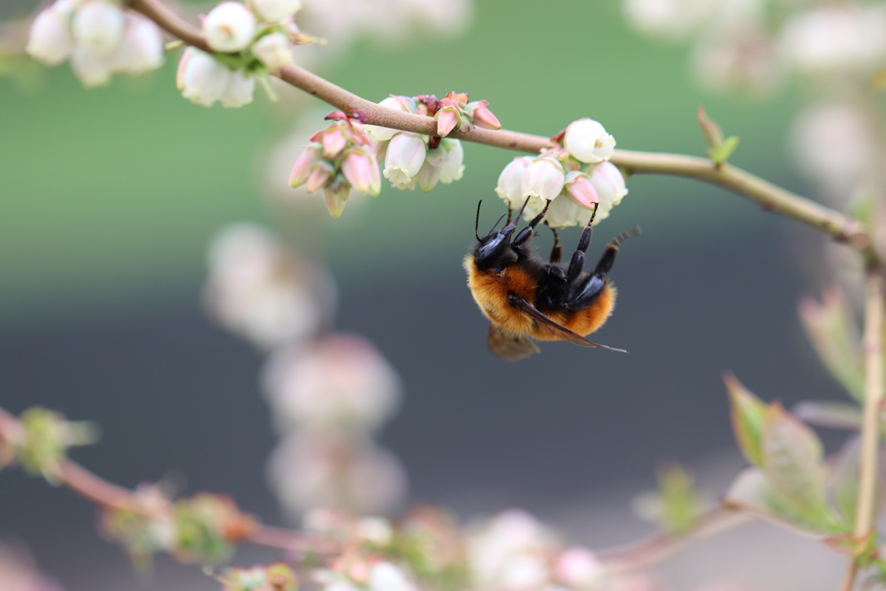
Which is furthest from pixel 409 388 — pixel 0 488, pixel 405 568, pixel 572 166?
pixel 572 166

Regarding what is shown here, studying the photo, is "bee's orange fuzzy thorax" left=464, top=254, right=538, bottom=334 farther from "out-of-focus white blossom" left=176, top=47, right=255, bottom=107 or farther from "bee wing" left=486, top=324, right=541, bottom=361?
Answer: "out-of-focus white blossom" left=176, top=47, right=255, bottom=107

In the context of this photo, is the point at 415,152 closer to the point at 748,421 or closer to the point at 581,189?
the point at 581,189

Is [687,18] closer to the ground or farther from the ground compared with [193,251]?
closer to the ground

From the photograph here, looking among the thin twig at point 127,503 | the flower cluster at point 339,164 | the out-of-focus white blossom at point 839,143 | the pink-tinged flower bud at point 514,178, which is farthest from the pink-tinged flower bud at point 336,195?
the out-of-focus white blossom at point 839,143

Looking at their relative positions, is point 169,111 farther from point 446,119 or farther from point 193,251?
point 446,119

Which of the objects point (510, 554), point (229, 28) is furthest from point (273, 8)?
point (510, 554)

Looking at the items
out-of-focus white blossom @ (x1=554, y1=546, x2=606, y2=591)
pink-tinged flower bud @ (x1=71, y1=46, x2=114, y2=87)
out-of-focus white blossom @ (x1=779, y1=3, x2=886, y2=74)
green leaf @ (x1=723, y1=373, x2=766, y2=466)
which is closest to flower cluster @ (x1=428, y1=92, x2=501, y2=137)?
pink-tinged flower bud @ (x1=71, y1=46, x2=114, y2=87)

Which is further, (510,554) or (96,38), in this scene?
(510,554)
